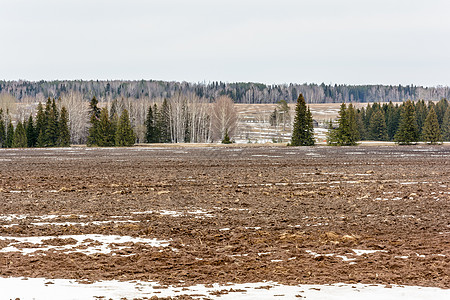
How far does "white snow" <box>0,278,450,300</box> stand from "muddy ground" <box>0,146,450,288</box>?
0.33 metres

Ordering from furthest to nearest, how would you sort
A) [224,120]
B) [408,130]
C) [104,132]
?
[224,120] < [104,132] < [408,130]

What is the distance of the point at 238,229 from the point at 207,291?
4917 mm

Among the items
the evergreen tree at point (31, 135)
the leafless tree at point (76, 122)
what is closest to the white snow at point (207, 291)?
the evergreen tree at point (31, 135)

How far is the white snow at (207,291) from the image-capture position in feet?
23.8

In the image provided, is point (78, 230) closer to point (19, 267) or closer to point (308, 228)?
point (19, 267)

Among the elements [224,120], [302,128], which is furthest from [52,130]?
[302,128]

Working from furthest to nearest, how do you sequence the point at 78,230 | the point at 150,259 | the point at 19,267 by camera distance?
the point at 78,230 < the point at 150,259 < the point at 19,267

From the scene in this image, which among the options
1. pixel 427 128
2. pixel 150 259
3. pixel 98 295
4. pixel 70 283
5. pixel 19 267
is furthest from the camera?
pixel 427 128

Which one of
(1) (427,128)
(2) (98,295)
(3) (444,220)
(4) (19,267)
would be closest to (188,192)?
Result: (3) (444,220)

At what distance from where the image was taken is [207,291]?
24.7ft

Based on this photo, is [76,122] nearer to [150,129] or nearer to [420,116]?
[150,129]

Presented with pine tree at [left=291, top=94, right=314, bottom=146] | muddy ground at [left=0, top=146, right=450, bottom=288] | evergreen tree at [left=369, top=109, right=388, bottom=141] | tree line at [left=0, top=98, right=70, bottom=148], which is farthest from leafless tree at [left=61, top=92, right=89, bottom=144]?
muddy ground at [left=0, top=146, right=450, bottom=288]

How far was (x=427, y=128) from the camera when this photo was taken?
96938mm

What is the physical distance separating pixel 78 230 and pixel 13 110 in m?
160
